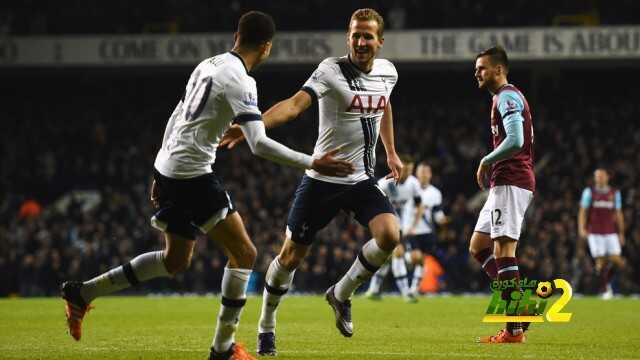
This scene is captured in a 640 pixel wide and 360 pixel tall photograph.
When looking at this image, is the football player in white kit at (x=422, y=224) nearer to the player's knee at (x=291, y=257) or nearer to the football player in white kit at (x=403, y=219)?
the football player in white kit at (x=403, y=219)

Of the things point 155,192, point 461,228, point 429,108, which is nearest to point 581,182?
point 461,228

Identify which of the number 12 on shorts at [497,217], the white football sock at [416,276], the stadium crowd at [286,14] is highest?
the stadium crowd at [286,14]

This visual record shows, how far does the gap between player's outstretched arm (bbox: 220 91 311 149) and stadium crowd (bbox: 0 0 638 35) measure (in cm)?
2090

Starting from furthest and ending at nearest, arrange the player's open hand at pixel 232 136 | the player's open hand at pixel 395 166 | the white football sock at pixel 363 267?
the player's open hand at pixel 395 166 → the white football sock at pixel 363 267 → the player's open hand at pixel 232 136

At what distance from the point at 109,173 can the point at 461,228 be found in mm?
9975

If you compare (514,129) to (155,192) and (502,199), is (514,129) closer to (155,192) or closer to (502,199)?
(502,199)

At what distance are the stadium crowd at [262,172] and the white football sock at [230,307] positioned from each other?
15015 millimetres

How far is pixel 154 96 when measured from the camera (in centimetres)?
3309

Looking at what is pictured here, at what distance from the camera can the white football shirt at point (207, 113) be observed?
6.70m

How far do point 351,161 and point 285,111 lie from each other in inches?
32.9

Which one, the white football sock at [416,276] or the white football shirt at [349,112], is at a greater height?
the white football shirt at [349,112]

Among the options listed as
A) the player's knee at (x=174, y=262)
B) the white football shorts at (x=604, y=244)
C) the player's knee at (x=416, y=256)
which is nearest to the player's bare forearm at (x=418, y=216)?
the player's knee at (x=416, y=256)

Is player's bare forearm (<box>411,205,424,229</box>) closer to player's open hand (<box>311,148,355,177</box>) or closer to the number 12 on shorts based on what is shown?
the number 12 on shorts

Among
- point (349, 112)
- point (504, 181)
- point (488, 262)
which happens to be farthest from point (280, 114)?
point (488, 262)
